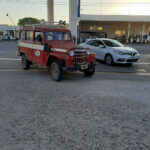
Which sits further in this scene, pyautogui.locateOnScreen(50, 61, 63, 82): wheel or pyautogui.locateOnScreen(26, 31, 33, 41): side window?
pyautogui.locateOnScreen(26, 31, 33, 41): side window

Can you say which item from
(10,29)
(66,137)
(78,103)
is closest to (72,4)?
(78,103)

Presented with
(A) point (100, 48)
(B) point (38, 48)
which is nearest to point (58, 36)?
(B) point (38, 48)

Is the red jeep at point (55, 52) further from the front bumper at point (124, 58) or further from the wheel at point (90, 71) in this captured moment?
the front bumper at point (124, 58)

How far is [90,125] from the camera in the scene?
3375 millimetres

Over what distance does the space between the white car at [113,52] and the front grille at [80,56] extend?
3845 mm

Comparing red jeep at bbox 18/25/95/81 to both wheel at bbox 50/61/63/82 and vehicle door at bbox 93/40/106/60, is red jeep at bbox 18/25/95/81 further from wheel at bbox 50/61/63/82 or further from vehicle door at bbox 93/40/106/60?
vehicle door at bbox 93/40/106/60

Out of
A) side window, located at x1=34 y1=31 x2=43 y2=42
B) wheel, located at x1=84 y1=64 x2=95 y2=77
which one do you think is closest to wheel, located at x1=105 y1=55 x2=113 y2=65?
wheel, located at x1=84 y1=64 x2=95 y2=77

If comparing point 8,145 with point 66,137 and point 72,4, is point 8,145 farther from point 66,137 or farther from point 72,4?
point 72,4

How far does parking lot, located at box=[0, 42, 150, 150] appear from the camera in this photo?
2.83 metres

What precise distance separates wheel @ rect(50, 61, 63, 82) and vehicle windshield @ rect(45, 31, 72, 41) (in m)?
1.22

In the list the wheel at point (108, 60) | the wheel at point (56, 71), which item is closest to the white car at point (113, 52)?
the wheel at point (108, 60)

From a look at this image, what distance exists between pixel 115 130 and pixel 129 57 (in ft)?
23.5

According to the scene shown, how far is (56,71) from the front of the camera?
6457 mm

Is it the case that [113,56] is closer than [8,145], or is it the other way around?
[8,145]
